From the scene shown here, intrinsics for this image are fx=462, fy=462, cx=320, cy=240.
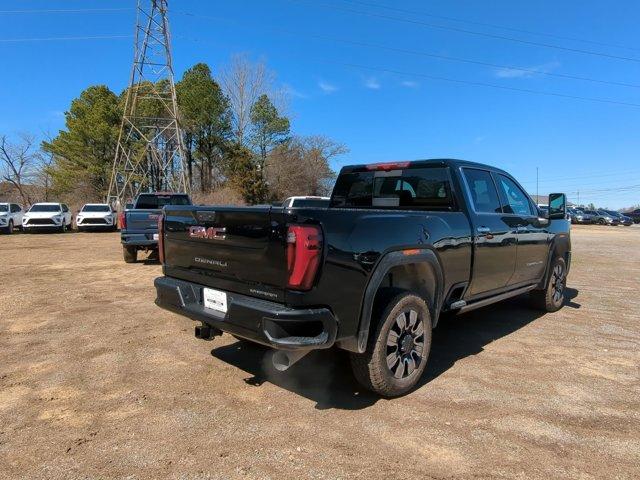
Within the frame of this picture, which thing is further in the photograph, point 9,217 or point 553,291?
point 9,217

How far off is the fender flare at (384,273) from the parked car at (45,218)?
25.0 meters

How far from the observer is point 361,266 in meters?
3.25

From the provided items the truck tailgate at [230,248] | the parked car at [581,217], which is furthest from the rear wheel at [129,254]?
the parked car at [581,217]

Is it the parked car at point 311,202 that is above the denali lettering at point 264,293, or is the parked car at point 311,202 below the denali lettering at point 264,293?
above

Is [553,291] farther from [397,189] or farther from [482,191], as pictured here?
[397,189]

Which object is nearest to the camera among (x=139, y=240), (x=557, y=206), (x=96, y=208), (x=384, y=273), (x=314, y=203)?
(x=384, y=273)

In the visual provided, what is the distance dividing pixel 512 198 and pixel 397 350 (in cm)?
287

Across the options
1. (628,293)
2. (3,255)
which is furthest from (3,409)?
(3,255)

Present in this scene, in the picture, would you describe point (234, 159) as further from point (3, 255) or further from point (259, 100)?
point (3, 255)

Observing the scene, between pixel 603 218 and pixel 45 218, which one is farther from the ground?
pixel 45 218

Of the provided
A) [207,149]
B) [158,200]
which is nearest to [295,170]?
[207,149]

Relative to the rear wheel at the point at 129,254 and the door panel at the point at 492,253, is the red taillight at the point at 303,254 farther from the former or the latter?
the rear wheel at the point at 129,254

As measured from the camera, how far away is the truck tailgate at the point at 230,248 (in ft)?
10.3

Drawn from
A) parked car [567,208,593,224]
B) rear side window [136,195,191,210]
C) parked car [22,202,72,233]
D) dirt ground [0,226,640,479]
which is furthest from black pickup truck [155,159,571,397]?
parked car [567,208,593,224]
